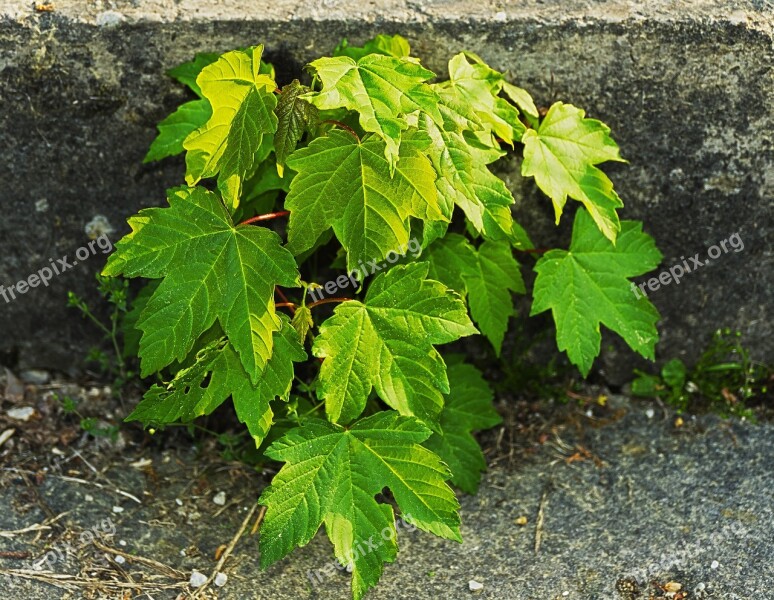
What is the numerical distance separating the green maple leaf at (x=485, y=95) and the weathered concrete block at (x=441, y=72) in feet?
0.38

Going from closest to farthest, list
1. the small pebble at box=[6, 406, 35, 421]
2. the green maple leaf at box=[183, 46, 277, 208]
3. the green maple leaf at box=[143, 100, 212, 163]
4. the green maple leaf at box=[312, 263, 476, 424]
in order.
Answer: the green maple leaf at box=[183, 46, 277, 208] < the green maple leaf at box=[312, 263, 476, 424] < the green maple leaf at box=[143, 100, 212, 163] < the small pebble at box=[6, 406, 35, 421]

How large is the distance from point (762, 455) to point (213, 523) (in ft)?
4.97

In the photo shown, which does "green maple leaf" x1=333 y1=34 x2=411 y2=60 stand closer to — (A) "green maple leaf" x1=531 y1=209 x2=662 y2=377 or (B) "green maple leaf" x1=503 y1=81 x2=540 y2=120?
(B) "green maple leaf" x1=503 y1=81 x2=540 y2=120

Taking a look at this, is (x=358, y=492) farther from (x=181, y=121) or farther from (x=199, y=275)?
(x=181, y=121)

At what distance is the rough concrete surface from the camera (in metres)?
2.14

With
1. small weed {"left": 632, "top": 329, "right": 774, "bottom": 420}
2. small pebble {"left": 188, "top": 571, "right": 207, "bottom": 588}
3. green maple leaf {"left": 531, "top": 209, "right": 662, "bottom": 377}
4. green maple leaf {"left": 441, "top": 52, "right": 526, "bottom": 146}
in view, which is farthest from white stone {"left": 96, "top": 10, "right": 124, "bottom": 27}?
small weed {"left": 632, "top": 329, "right": 774, "bottom": 420}

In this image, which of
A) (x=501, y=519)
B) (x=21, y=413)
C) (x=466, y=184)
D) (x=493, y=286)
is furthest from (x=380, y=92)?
(x=21, y=413)

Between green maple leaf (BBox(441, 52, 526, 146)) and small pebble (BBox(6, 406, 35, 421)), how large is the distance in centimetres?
152

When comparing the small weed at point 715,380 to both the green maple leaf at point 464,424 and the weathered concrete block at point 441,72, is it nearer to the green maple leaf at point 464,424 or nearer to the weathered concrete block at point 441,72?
the weathered concrete block at point 441,72

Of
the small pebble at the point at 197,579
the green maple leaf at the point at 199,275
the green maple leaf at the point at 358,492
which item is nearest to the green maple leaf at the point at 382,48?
the green maple leaf at the point at 199,275

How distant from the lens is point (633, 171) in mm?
2439

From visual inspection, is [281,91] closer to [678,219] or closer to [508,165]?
[508,165]

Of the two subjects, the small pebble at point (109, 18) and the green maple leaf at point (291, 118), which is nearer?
the green maple leaf at point (291, 118)

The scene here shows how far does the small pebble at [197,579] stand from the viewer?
2.15 metres
